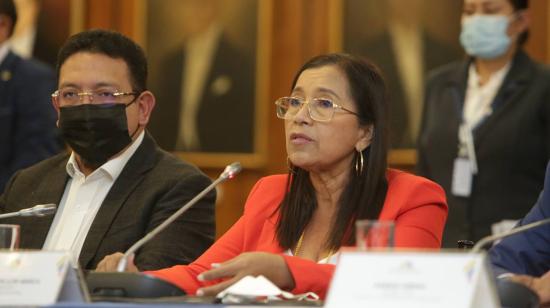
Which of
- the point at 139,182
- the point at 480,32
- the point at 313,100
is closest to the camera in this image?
the point at 313,100

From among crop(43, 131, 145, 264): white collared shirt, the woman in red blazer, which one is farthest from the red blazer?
crop(43, 131, 145, 264): white collared shirt

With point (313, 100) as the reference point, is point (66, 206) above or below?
below

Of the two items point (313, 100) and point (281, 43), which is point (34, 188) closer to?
point (313, 100)

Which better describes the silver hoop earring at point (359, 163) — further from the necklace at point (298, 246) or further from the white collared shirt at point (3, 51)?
the white collared shirt at point (3, 51)

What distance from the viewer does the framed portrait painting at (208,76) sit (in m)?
6.88

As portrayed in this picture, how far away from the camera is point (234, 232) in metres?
3.54

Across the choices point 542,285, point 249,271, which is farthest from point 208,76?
point 542,285

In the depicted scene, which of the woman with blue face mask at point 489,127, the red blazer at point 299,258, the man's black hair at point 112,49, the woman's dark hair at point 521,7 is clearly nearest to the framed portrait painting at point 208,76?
the woman with blue face mask at point 489,127

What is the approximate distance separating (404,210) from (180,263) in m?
0.82

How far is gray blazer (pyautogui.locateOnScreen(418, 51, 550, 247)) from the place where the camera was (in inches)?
206

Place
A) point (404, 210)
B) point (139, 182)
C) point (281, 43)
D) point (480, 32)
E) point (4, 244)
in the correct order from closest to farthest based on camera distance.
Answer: point (4, 244) → point (404, 210) → point (139, 182) → point (480, 32) → point (281, 43)

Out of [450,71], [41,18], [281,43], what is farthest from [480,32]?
[41,18]

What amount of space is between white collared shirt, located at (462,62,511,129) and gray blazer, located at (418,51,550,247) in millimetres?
42

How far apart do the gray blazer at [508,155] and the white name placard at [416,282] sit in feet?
10.2
